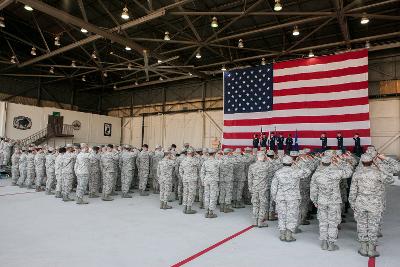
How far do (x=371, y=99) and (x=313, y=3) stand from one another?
7.46 meters

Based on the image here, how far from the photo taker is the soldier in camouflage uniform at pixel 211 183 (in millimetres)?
6859

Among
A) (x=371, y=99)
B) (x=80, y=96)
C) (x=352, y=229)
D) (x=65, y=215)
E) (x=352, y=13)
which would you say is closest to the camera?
(x=352, y=229)

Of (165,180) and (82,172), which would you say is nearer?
(165,180)

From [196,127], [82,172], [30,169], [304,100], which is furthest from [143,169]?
[196,127]

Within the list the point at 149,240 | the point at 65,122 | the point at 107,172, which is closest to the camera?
the point at 149,240

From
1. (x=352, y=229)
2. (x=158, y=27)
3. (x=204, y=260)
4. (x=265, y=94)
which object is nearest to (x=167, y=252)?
(x=204, y=260)

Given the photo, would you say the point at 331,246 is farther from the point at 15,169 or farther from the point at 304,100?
the point at 15,169

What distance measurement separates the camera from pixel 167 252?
4477mm

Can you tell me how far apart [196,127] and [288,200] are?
1734 centimetres

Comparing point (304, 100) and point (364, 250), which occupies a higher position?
point (304, 100)

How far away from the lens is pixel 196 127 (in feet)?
73.2

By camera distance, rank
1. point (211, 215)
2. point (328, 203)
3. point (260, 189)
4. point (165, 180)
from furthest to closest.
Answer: point (165, 180), point (211, 215), point (260, 189), point (328, 203)

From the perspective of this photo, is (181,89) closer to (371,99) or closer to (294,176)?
(371,99)

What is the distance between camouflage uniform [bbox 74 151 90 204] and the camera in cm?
817
